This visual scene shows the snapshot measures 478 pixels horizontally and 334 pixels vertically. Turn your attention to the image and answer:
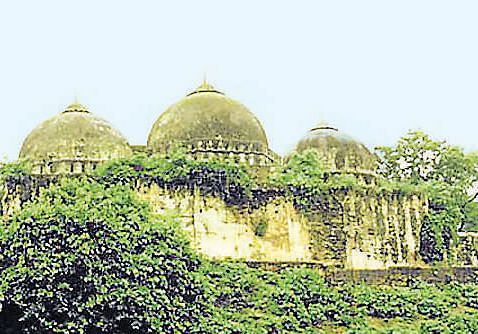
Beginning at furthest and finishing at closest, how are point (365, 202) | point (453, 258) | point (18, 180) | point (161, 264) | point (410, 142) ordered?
point (410, 142), point (453, 258), point (365, 202), point (18, 180), point (161, 264)

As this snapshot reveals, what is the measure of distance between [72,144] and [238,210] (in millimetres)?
4699

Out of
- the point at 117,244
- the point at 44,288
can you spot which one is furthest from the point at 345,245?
the point at 44,288

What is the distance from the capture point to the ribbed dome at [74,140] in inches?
681

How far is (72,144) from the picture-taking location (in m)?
17.4

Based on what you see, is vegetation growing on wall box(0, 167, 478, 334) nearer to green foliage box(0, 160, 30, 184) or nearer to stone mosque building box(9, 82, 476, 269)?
stone mosque building box(9, 82, 476, 269)

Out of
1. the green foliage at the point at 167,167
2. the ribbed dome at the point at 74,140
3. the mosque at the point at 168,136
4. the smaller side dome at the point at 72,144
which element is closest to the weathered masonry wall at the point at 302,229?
the green foliage at the point at 167,167

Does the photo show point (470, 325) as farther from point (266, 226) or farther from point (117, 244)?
point (117, 244)

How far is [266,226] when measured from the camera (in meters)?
15.5

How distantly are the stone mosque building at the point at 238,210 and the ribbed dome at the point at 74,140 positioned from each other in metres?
0.02

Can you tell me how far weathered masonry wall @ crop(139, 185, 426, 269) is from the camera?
1505cm

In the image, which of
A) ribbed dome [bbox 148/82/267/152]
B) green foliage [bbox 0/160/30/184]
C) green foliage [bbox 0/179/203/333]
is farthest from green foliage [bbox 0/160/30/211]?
ribbed dome [bbox 148/82/267/152]

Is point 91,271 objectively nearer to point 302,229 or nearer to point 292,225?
point 292,225

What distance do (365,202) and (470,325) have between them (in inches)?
146

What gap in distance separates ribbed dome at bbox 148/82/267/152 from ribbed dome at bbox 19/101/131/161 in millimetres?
1003
